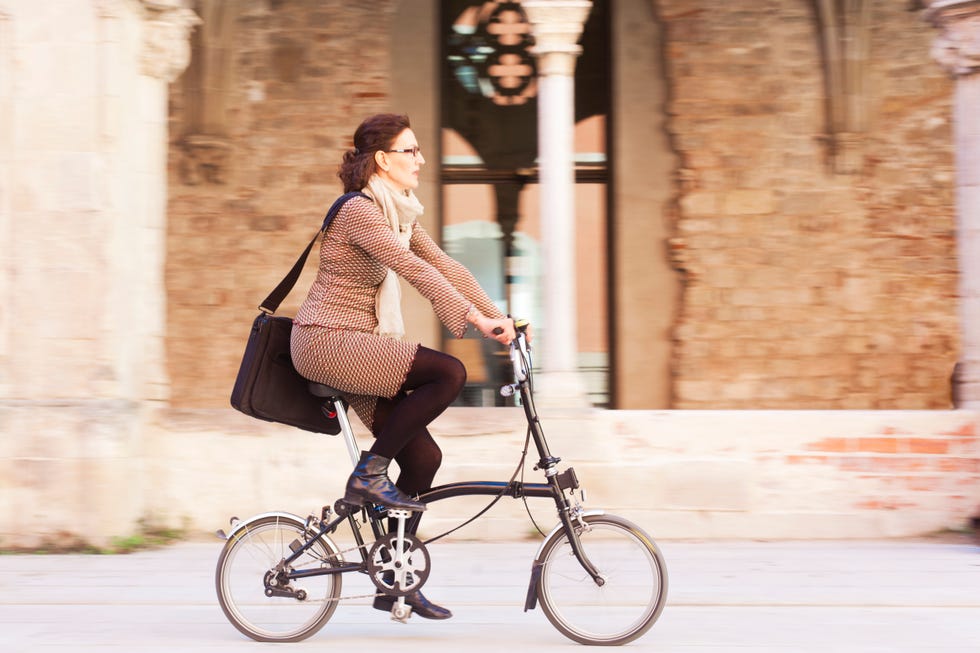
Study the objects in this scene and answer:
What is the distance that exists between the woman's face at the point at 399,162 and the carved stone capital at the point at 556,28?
3.01m

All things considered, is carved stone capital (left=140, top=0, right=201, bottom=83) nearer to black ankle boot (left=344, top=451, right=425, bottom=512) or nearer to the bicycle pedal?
black ankle boot (left=344, top=451, right=425, bottom=512)

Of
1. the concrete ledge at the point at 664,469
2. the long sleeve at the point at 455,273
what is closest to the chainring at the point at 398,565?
the long sleeve at the point at 455,273

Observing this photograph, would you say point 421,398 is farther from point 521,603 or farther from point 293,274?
point 521,603

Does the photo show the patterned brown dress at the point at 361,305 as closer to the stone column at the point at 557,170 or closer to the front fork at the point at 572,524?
the front fork at the point at 572,524

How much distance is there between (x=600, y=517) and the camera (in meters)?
3.69

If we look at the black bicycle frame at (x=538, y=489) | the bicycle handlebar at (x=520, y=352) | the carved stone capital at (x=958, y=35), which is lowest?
the black bicycle frame at (x=538, y=489)

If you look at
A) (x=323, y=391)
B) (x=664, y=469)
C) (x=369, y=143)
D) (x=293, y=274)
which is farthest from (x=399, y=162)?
(x=664, y=469)

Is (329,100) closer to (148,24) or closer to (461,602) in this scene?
(148,24)

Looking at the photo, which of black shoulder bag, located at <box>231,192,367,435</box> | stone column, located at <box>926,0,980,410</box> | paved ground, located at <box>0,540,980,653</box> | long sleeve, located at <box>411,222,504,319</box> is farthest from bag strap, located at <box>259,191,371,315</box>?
stone column, located at <box>926,0,980,410</box>

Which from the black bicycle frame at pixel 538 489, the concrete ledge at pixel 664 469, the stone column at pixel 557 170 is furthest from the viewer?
the stone column at pixel 557 170

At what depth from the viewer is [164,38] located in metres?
6.25

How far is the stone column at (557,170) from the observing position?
6523mm

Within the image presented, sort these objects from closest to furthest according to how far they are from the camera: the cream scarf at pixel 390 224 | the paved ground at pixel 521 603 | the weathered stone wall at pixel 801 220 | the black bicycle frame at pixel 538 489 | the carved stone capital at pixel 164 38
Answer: the black bicycle frame at pixel 538 489 < the cream scarf at pixel 390 224 < the paved ground at pixel 521 603 < the carved stone capital at pixel 164 38 < the weathered stone wall at pixel 801 220

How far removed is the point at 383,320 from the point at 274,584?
3.03 ft
